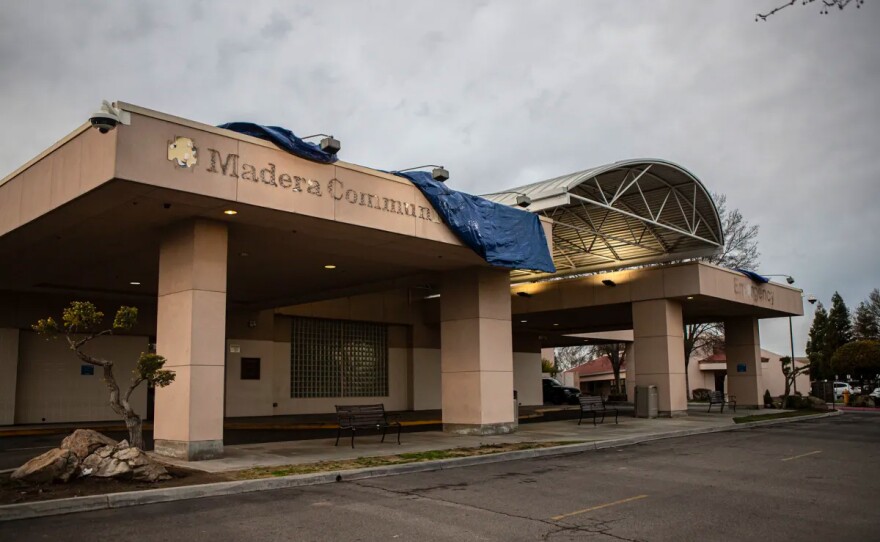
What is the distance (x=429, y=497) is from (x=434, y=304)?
23.1m

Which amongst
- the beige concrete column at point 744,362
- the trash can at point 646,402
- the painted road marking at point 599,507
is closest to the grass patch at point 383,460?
the painted road marking at point 599,507

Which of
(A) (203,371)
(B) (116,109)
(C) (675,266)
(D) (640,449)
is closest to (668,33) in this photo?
(B) (116,109)

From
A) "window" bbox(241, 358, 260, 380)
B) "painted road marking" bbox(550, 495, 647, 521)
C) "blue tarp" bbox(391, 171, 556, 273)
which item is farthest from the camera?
"window" bbox(241, 358, 260, 380)

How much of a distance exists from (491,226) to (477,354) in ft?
11.4

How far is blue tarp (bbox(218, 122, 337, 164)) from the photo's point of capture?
13.2m

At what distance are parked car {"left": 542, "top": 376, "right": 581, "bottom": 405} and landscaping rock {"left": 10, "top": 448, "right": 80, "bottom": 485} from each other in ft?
126

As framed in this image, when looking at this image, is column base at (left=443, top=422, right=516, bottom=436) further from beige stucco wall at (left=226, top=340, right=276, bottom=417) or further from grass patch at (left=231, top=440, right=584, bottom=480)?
beige stucco wall at (left=226, top=340, right=276, bottom=417)

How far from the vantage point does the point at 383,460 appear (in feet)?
42.8

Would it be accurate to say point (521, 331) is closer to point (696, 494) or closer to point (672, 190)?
point (672, 190)

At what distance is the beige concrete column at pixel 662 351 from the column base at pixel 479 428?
8.75 metres

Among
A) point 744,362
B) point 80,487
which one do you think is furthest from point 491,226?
point 744,362

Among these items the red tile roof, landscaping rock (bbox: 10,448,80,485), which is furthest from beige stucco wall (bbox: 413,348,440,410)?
the red tile roof

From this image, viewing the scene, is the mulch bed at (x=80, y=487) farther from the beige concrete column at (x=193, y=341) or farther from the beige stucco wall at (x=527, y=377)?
the beige stucco wall at (x=527, y=377)

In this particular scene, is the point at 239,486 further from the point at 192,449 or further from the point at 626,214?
the point at 626,214
